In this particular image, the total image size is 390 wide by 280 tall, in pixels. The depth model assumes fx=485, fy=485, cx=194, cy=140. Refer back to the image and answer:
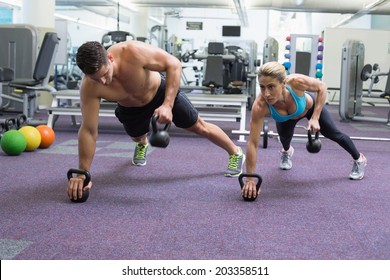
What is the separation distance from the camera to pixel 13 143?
362 centimetres

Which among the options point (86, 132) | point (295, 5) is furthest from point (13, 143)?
point (295, 5)

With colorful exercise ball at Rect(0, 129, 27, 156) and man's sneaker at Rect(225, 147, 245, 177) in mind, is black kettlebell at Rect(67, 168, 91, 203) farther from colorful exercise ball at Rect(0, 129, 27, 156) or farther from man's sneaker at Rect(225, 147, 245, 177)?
colorful exercise ball at Rect(0, 129, 27, 156)

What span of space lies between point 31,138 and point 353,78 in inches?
169

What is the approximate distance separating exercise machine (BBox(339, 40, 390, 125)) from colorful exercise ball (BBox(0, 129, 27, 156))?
4180 millimetres

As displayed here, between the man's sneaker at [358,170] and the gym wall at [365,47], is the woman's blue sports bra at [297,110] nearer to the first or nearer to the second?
the man's sneaker at [358,170]

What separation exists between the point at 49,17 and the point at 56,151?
391 cm

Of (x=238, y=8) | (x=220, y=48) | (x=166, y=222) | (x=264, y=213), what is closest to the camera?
(x=166, y=222)

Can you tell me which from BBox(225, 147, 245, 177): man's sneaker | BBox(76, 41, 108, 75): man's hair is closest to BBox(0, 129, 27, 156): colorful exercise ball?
BBox(225, 147, 245, 177): man's sneaker

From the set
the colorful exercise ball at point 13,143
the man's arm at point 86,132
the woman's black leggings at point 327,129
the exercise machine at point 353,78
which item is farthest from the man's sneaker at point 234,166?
the exercise machine at point 353,78

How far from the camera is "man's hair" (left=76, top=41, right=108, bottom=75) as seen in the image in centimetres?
199

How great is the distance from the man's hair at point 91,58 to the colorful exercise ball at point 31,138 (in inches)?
78.1

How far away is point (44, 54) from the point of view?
5.04m
